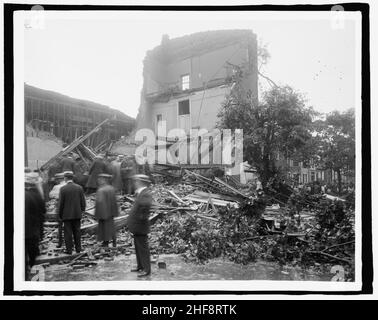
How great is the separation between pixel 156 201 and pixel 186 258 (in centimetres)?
81

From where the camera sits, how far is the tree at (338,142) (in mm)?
3342

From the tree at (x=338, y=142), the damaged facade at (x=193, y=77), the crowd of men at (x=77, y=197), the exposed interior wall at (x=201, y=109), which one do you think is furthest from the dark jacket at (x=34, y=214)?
the tree at (x=338, y=142)

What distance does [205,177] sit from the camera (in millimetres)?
3709

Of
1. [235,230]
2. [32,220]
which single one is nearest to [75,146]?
[32,220]

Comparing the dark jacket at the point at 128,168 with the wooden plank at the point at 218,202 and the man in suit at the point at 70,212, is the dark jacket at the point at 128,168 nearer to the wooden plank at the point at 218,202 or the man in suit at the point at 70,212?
the man in suit at the point at 70,212

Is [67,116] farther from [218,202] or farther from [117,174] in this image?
[218,202]

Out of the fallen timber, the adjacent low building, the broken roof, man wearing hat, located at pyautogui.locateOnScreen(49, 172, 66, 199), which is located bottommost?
man wearing hat, located at pyautogui.locateOnScreen(49, 172, 66, 199)

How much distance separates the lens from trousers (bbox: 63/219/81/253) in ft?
10.5

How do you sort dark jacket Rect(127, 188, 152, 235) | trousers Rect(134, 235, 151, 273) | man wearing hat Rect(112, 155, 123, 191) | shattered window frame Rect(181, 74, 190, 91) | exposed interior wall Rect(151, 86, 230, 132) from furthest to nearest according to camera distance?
1. shattered window frame Rect(181, 74, 190, 91)
2. exposed interior wall Rect(151, 86, 230, 132)
3. man wearing hat Rect(112, 155, 123, 191)
4. trousers Rect(134, 235, 151, 273)
5. dark jacket Rect(127, 188, 152, 235)

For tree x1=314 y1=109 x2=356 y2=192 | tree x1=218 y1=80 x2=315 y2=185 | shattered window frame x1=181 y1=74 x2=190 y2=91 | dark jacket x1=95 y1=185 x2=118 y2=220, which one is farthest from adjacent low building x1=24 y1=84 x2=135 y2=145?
tree x1=314 y1=109 x2=356 y2=192

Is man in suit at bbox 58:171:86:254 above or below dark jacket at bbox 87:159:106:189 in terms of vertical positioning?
below

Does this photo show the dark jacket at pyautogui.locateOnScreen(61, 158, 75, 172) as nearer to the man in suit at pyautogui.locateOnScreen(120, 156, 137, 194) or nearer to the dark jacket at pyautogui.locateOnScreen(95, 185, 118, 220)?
the dark jacket at pyautogui.locateOnScreen(95, 185, 118, 220)

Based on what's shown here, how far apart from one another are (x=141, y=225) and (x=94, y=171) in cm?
106
